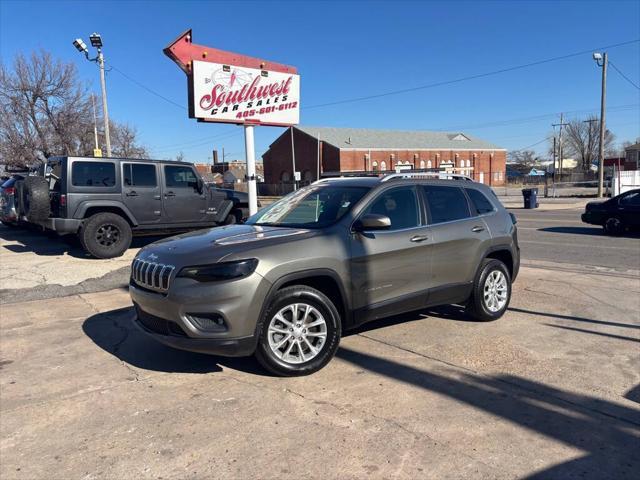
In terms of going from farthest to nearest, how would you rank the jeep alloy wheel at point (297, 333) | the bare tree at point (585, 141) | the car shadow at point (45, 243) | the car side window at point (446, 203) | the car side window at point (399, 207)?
1. the bare tree at point (585, 141)
2. the car shadow at point (45, 243)
3. the car side window at point (446, 203)
4. the car side window at point (399, 207)
5. the jeep alloy wheel at point (297, 333)

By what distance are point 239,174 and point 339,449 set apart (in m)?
82.7

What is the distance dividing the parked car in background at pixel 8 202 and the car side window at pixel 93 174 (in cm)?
311

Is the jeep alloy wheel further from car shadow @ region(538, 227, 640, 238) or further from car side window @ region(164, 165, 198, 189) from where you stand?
car shadow @ region(538, 227, 640, 238)

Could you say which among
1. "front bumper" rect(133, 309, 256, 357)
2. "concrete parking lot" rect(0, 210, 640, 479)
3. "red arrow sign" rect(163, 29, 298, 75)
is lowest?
"concrete parking lot" rect(0, 210, 640, 479)

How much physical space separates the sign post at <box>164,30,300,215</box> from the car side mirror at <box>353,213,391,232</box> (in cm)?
696

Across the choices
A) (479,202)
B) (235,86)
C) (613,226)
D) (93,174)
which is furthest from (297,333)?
(613,226)

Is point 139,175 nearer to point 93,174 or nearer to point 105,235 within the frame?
point 93,174

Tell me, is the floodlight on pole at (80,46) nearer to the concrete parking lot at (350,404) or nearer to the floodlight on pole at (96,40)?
the floodlight on pole at (96,40)

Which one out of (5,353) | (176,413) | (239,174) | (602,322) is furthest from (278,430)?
(239,174)

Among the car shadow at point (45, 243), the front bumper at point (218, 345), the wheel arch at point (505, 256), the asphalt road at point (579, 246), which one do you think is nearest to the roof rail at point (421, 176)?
the wheel arch at point (505, 256)

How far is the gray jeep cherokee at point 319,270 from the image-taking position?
388 centimetres

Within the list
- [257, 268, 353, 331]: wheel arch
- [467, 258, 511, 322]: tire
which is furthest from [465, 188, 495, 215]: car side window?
[257, 268, 353, 331]: wheel arch

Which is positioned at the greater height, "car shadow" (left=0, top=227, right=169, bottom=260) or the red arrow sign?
the red arrow sign

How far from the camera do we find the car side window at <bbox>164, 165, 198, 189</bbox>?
35.9ft
